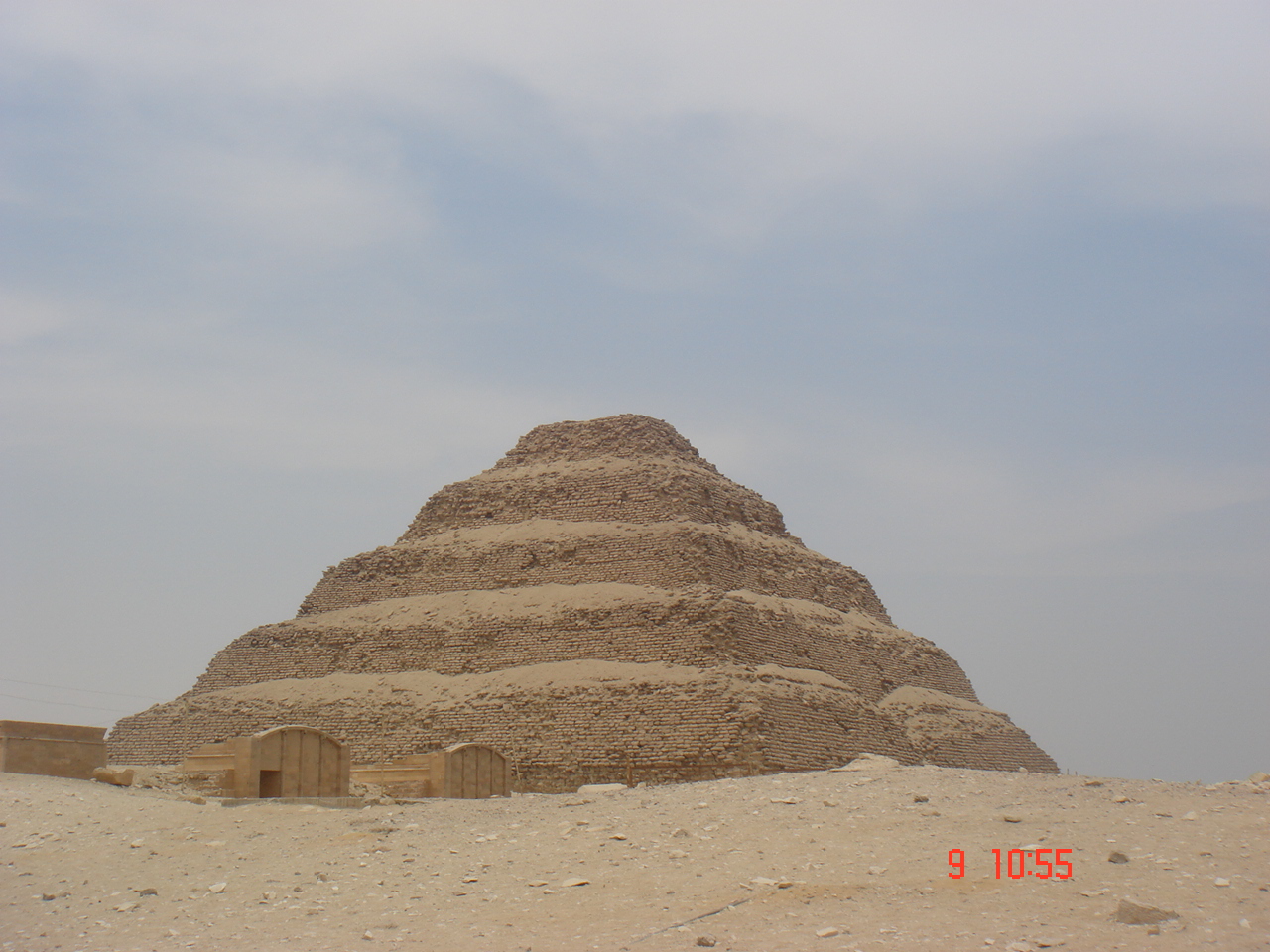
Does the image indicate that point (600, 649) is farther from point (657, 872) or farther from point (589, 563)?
point (657, 872)

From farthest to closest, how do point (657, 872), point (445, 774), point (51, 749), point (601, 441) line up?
point (601, 441) → point (445, 774) → point (51, 749) → point (657, 872)

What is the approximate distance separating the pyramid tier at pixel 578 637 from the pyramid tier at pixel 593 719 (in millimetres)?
575

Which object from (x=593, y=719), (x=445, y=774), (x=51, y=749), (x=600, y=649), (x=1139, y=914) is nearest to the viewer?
(x=1139, y=914)

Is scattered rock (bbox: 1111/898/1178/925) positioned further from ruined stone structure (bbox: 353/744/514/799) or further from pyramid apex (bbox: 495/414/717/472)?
pyramid apex (bbox: 495/414/717/472)

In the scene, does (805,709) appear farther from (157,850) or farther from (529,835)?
(157,850)

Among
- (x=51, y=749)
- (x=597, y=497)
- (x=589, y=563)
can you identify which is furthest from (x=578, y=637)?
(x=51, y=749)

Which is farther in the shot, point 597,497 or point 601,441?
point 601,441

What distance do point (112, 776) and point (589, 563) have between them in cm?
1380

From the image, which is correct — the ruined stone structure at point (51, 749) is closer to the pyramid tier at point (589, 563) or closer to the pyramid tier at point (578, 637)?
the pyramid tier at point (578, 637)

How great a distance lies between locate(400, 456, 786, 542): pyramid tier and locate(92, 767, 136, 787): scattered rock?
50.7ft

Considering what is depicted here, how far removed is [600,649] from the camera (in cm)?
2850

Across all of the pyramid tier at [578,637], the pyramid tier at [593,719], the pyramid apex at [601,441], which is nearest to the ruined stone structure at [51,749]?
the pyramid tier at [593,719]

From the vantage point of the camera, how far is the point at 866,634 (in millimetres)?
33438

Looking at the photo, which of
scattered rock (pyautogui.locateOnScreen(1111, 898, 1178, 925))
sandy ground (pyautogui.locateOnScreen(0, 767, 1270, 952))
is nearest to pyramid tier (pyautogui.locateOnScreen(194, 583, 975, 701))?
sandy ground (pyautogui.locateOnScreen(0, 767, 1270, 952))
